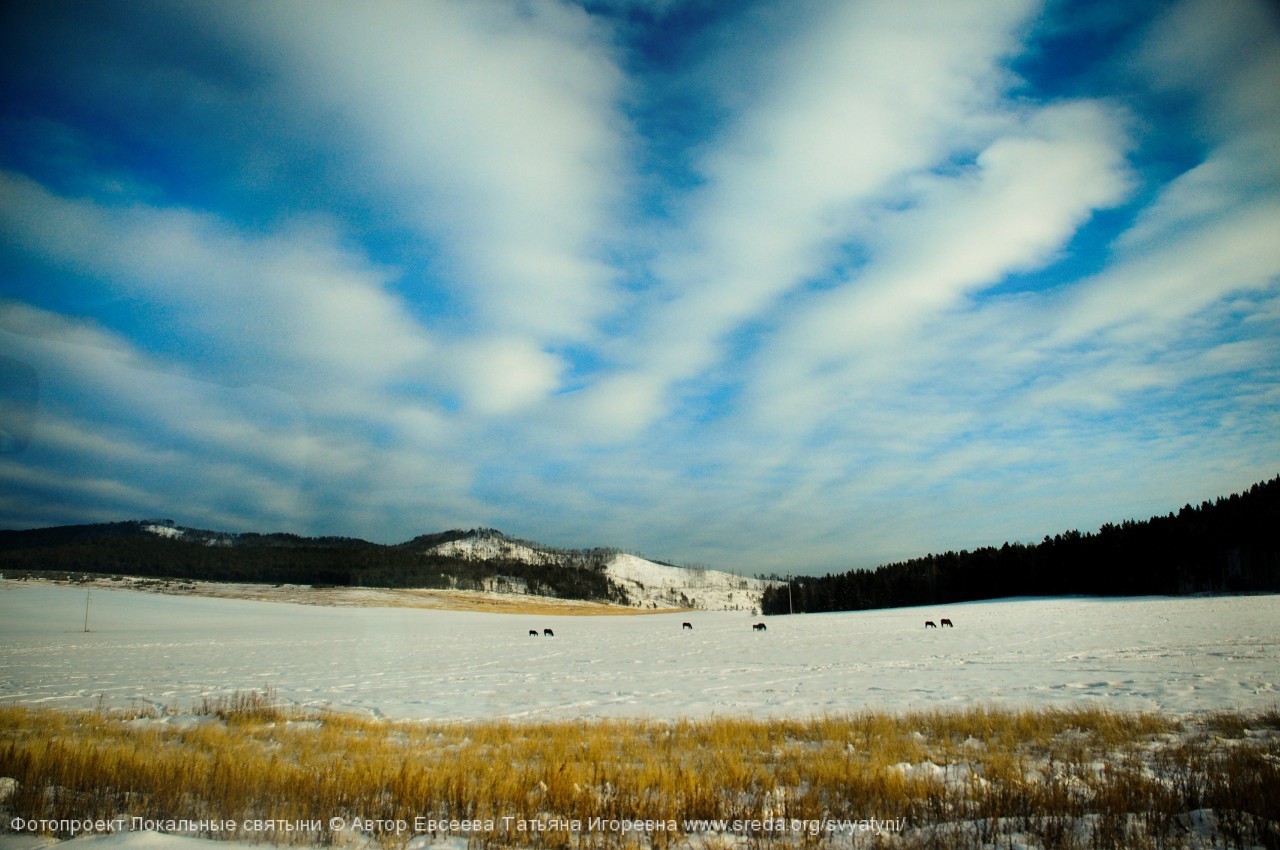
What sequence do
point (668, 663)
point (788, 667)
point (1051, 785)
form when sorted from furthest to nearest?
1. point (668, 663)
2. point (788, 667)
3. point (1051, 785)

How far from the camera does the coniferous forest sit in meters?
68.4

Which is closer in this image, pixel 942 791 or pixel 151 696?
pixel 942 791

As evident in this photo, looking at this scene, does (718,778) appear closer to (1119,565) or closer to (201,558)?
(1119,565)

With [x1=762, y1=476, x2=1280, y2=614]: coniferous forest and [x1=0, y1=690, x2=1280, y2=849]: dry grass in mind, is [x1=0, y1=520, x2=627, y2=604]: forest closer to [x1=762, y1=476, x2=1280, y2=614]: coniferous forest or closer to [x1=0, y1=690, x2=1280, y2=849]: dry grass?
[x1=0, y1=690, x2=1280, y2=849]: dry grass

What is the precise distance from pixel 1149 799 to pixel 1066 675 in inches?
502

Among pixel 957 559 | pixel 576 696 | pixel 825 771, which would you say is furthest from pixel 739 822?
Result: pixel 957 559

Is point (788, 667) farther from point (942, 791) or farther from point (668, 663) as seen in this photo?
point (942, 791)

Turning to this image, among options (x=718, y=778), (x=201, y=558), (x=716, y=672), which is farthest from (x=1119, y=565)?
(x=201, y=558)

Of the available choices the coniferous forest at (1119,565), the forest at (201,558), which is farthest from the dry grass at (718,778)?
the coniferous forest at (1119,565)

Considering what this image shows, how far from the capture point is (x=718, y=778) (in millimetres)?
7930

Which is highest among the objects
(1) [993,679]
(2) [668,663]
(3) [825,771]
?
(3) [825,771]

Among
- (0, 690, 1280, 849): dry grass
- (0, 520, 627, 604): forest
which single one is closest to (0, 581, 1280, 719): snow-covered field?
(0, 690, 1280, 849): dry grass

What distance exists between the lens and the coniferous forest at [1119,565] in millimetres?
68375

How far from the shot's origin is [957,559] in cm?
10394
